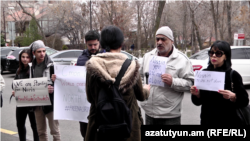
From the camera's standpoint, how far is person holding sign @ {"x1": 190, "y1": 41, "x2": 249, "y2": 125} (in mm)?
2574

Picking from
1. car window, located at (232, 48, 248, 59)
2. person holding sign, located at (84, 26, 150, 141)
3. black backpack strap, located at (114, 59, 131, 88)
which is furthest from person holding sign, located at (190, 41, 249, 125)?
car window, located at (232, 48, 248, 59)

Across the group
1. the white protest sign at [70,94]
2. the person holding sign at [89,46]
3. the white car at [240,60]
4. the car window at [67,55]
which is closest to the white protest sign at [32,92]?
the white protest sign at [70,94]

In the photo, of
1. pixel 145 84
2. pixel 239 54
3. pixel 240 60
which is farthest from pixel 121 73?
pixel 239 54

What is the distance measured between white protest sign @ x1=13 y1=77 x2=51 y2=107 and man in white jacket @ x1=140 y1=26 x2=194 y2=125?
1.53 m

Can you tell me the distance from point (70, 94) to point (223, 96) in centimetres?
200

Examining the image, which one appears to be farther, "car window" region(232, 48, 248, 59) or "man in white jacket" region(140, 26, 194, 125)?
"car window" region(232, 48, 248, 59)

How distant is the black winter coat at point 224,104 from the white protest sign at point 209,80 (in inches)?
3.9

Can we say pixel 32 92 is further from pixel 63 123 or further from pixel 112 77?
pixel 63 123

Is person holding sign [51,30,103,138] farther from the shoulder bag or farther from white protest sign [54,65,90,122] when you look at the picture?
the shoulder bag

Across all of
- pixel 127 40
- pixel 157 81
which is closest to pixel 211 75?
pixel 157 81

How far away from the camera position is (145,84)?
272 centimetres

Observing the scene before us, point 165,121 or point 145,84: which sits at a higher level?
point 145,84

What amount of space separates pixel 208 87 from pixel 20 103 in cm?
268

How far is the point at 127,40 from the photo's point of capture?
3928cm
